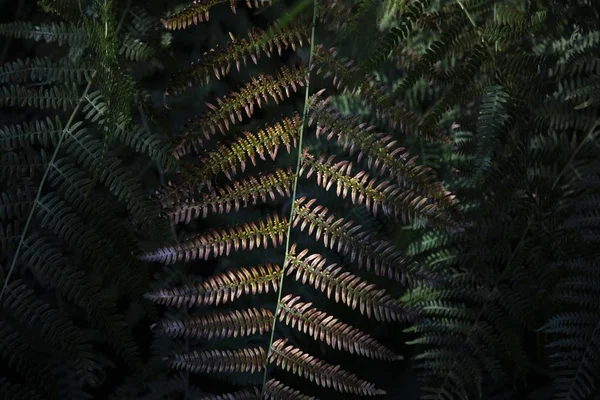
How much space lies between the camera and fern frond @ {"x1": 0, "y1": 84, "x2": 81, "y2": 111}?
1663 mm

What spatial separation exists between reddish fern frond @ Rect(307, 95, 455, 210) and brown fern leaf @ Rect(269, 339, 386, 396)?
0.42 metres

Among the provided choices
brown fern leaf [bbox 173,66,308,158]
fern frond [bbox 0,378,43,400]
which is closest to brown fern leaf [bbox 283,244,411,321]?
brown fern leaf [bbox 173,66,308,158]

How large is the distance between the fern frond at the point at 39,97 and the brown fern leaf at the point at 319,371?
85 centimetres

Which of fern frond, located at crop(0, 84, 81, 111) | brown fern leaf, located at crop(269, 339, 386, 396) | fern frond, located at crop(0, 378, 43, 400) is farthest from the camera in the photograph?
fern frond, located at crop(0, 84, 81, 111)

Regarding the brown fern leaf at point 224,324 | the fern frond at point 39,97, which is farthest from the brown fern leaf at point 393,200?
the fern frond at point 39,97

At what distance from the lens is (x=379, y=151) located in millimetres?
1454

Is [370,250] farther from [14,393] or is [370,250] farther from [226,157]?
[14,393]

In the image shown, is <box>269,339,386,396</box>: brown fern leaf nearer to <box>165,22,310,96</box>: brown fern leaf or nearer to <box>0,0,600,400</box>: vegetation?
<box>0,0,600,400</box>: vegetation

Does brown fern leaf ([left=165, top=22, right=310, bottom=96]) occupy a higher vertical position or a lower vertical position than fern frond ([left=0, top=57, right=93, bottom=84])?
higher

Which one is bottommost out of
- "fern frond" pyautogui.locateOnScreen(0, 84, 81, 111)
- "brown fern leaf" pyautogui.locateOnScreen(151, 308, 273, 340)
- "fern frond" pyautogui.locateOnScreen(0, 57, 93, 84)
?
"brown fern leaf" pyautogui.locateOnScreen(151, 308, 273, 340)

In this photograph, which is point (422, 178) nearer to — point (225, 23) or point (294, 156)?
point (294, 156)

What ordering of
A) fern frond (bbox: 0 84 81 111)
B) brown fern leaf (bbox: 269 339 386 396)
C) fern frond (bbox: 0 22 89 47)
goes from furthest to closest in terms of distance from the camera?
fern frond (bbox: 0 22 89 47)
fern frond (bbox: 0 84 81 111)
brown fern leaf (bbox: 269 339 386 396)

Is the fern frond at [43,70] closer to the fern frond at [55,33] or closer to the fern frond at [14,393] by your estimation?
the fern frond at [55,33]

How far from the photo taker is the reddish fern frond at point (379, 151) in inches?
56.2
